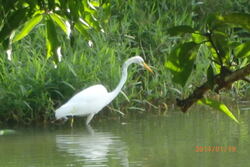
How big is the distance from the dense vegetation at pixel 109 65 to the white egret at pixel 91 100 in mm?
201

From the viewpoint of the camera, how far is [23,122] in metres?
7.66

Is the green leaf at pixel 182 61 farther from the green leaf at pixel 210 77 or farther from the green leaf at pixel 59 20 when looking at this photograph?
the green leaf at pixel 59 20

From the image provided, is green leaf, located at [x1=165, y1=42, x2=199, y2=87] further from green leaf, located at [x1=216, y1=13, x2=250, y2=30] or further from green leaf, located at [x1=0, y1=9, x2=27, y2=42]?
green leaf, located at [x1=0, y1=9, x2=27, y2=42]

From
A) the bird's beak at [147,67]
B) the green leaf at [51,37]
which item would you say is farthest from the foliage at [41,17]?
the bird's beak at [147,67]

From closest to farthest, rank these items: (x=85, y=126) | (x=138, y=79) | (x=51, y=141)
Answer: (x=51, y=141) → (x=85, y=126) → (x=138, y=79)

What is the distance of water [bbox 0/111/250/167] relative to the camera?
6.41 meters

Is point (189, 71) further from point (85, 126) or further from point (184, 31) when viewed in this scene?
point (85, 126)

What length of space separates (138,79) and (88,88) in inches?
45.6

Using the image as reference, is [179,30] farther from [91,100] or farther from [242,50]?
[91,100]

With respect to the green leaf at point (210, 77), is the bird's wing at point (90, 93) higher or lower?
higher

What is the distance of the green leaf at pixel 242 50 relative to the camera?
3.00 ft

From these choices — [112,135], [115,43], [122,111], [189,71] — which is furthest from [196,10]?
[189,71]

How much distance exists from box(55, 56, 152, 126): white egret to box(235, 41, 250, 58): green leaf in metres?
6.62

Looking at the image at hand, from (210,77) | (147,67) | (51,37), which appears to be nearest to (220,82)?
(210,77)
